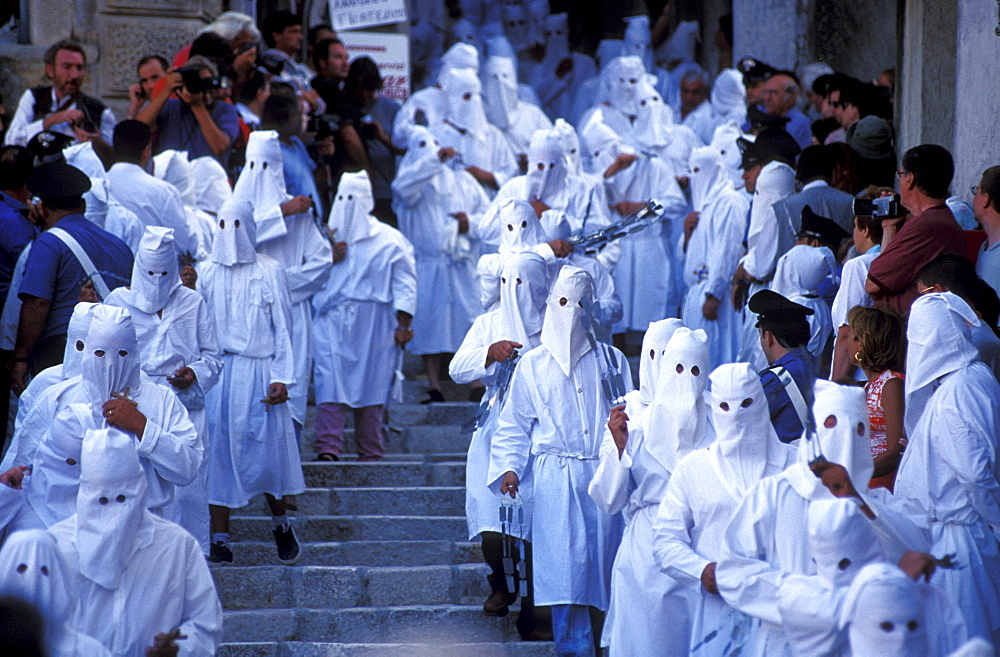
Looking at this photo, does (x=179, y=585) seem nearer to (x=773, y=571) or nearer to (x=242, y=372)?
(x=773, y=571)

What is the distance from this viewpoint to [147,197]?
9.41m

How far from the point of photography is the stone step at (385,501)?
29.4ft

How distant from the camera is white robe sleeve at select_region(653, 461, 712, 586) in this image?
550cm

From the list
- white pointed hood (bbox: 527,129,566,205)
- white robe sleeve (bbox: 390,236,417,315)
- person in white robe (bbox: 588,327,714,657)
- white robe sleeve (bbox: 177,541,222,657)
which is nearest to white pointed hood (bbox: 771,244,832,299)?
person in white robe (bbox: 588,327,714,657)

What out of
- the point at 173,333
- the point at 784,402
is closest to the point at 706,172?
the point at 173,333

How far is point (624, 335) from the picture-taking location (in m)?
12.4

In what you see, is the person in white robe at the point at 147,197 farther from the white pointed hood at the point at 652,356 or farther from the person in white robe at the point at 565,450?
the white pointed hood at the point at 652,356

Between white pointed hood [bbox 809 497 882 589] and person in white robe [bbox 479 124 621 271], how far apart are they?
17.8ft

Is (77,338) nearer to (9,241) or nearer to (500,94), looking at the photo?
(9,241)

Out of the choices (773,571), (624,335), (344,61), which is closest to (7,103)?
(344,61)

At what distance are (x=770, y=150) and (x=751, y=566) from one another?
5.22 metres

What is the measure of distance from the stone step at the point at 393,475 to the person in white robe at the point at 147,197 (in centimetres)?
168

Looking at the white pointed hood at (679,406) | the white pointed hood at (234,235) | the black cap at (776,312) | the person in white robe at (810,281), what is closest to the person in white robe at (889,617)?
the white pointed hood at (679,406)

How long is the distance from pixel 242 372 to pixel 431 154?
3610mm
